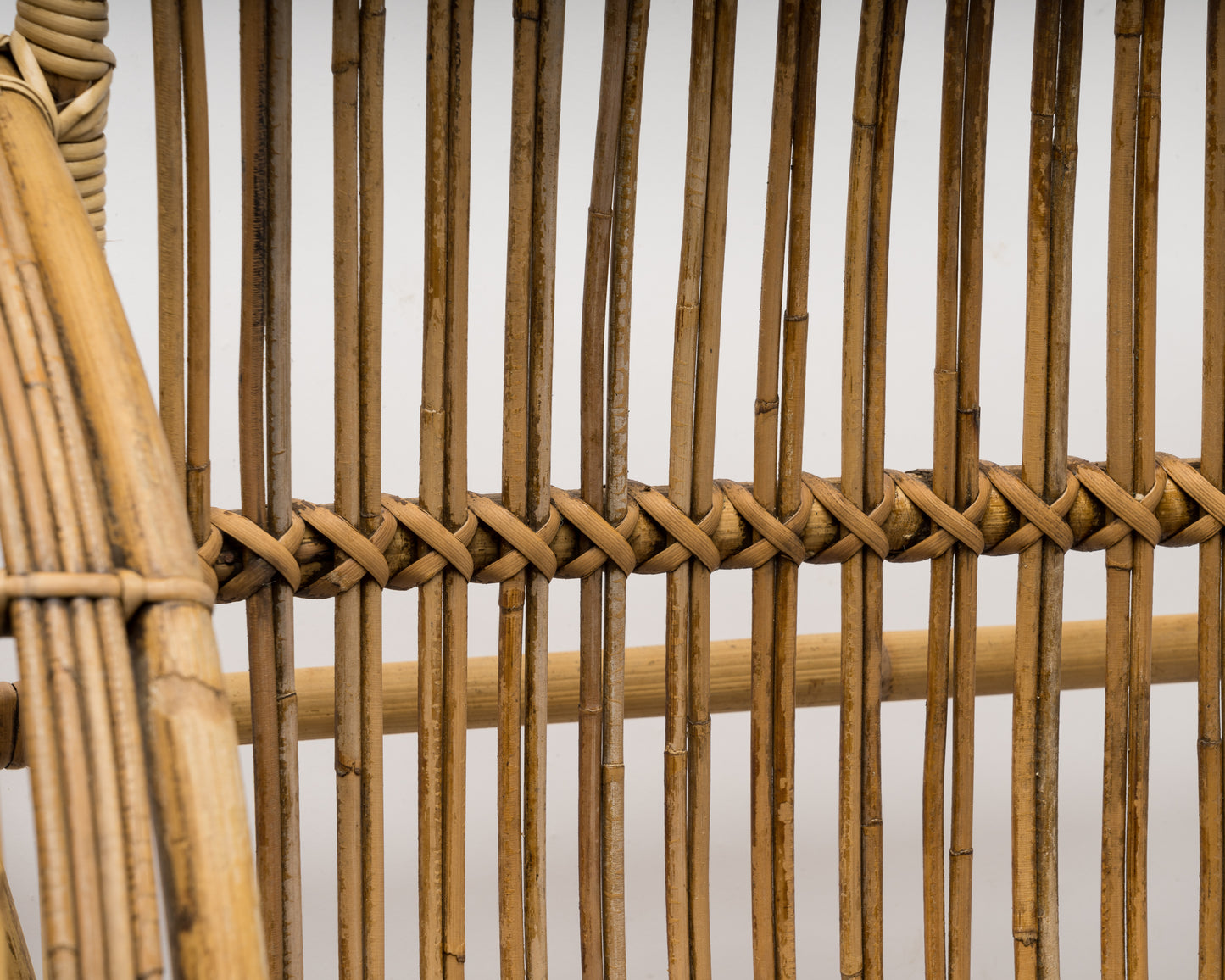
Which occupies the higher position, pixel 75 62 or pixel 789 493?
pixel 75 62

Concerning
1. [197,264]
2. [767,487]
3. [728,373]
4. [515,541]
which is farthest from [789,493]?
[728,373]

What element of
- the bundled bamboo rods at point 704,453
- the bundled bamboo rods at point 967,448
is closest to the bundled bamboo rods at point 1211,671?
the bundled bamboo rods at point 967,448

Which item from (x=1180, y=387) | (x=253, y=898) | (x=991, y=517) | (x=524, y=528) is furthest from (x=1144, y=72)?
(x=1180, y=387)

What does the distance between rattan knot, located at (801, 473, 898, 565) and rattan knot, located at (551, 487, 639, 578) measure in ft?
0.25

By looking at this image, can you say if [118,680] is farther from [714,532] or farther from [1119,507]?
[1119,507]

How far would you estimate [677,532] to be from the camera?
416 millimetres

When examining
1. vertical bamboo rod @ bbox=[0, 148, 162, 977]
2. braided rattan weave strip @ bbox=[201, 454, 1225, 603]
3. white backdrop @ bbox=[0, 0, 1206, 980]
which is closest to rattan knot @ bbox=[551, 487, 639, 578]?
braided rattan weave strip @ bbox=[201, 454, 1225, 603]

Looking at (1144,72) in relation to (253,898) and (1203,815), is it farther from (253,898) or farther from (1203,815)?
(253,898)

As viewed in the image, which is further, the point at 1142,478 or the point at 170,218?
the point at 1142,478

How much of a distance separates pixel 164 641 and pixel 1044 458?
0.37 meters

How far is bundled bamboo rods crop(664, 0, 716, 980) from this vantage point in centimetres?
40

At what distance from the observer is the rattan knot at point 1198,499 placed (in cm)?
47

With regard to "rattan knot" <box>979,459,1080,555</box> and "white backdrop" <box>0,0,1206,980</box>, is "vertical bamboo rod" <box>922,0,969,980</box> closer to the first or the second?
"rattan knot" <box>979,459,1080,555</box>

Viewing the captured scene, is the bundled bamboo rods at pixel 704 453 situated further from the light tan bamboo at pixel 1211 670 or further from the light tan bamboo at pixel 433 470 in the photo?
the light tan bamboo at pixel 1211 670
